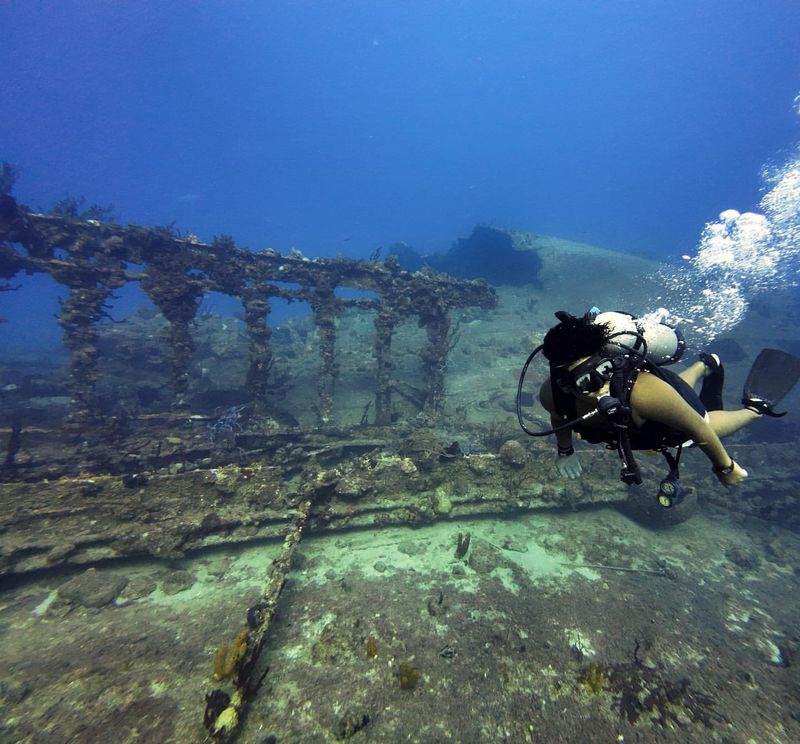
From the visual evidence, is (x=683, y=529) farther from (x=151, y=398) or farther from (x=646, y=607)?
(x=151, y=398)

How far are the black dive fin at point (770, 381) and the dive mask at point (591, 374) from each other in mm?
3180

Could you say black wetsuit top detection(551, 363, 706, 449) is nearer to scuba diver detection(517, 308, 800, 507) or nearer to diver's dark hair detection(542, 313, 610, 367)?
scuba diver detection(517, 308, 800, 507)

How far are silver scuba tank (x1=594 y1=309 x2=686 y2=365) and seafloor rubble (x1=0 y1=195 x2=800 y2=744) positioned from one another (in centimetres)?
411

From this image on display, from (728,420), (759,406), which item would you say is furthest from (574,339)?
(759,406)

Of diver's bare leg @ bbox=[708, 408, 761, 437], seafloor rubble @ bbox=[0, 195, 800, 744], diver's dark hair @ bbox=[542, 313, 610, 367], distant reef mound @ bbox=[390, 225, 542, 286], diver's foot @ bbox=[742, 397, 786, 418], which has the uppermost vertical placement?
distant reef mound @ bbox=[390, 225, 542, 286]

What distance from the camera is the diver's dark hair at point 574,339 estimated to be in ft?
9.44

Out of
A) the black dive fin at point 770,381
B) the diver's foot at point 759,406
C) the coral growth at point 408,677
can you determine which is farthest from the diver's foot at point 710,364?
the coral growth at point 408,677

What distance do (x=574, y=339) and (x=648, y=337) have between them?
80 cm

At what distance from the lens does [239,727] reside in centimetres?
368

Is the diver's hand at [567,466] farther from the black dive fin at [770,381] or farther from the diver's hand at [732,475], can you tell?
the black dive fin at [770,381]

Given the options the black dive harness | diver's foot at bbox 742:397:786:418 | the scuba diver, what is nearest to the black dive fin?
diver's foot at bbox 742:397:786:418

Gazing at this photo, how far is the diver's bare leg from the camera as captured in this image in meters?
4.04

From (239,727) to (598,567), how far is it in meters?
6.06

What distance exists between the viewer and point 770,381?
4.65m
